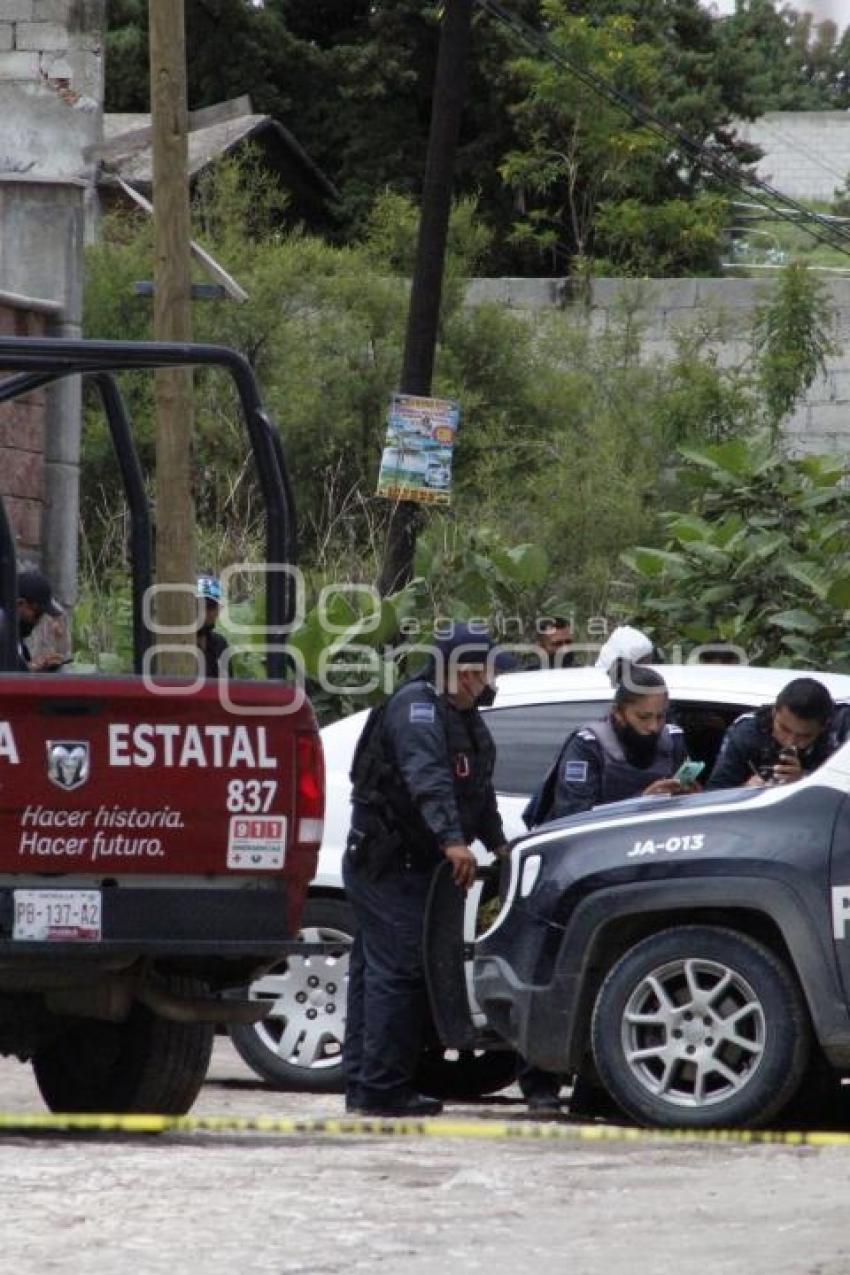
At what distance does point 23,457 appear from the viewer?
16.8 m

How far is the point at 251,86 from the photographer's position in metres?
44.6

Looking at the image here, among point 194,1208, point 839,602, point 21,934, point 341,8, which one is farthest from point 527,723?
point 341,8

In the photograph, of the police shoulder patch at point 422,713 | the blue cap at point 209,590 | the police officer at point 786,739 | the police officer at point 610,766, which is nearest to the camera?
the police shoulder patch at point 422,713

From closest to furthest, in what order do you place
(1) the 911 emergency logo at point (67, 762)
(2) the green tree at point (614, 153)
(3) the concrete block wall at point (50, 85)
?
(1) the 911 emergency logo at point (67, 762) → (3) the concrete block wall at point (50, 85) → (2) the green tree at point (614, 153)

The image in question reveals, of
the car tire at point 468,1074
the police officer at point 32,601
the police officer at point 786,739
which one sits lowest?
the car tire at point 468,1074

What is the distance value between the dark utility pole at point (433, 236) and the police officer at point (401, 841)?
36.1 feet

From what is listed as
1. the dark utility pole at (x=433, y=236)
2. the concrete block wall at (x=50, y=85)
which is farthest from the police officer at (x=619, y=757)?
the concrete block wall at (x=50, y=85)

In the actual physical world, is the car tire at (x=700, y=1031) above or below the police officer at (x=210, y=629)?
below

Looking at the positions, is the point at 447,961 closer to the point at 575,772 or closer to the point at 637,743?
the point at 575,772

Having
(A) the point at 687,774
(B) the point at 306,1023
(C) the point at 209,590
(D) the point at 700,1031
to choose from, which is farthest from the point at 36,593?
(C) the point at 209,590

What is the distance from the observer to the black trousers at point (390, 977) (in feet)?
28.8

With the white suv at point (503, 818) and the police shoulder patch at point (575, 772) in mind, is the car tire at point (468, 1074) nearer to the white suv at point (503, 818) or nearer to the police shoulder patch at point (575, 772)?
the white suv at point (503, 818)

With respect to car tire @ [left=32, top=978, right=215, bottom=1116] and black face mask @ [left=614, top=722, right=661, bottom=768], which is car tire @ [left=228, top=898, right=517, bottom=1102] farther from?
car tire @ [left=32, top=978, right=215, bottom=1116]

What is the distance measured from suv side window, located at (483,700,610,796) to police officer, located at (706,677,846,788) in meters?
0.96
